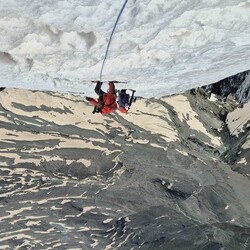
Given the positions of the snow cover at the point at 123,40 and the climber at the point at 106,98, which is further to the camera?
the climber at the point at 106,98

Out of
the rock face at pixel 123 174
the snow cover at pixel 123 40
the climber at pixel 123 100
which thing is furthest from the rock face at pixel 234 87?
the climber at pixel 123 100

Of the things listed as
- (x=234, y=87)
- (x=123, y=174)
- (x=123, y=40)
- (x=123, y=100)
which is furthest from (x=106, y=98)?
(x=123, y=174)

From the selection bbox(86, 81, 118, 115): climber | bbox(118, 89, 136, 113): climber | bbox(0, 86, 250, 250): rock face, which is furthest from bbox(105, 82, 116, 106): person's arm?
bbox(0, 86, 250, 250): rock face

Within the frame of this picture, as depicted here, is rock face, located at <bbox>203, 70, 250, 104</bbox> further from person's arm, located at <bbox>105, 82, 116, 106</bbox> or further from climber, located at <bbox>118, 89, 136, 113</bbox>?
person's arm, located at <bbox>105, 82, 116, 106</bbox>

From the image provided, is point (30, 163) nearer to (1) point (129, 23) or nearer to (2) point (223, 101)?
(2) point (223, 101)

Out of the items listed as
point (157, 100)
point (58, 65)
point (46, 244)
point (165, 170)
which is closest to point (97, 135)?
point (157, 100)

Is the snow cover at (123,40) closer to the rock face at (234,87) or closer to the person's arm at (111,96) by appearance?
the person's arm at (111,96)

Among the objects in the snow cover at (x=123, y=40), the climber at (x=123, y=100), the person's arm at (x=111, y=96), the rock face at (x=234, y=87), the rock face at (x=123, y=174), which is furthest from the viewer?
the rock face at (x=123, y=174)
